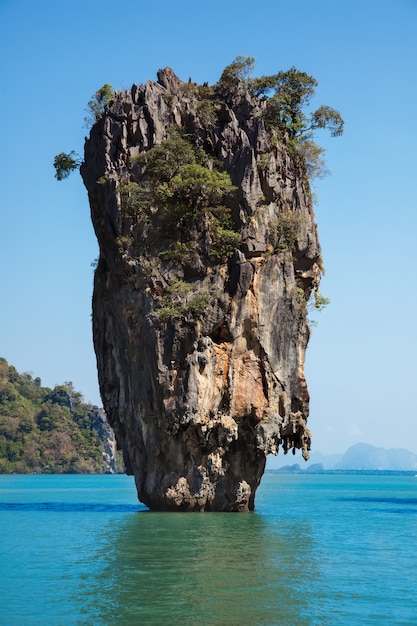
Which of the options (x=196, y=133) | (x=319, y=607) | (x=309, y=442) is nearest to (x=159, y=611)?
(x=319, y=607)

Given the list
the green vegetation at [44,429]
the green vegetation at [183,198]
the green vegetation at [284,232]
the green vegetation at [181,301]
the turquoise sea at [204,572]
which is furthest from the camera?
the green vegetation at [44,429]

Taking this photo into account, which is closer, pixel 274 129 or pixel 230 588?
pixel 230 588

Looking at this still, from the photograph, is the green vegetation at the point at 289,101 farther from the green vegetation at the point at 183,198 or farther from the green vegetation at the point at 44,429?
the green vegetation at the point at 44,429

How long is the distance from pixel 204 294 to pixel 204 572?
37.6ft

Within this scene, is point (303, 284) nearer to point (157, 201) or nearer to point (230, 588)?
point (157, 201)

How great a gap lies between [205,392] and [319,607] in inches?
482

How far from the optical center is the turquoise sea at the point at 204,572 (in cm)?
1301

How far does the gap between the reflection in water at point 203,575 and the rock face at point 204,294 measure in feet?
10.5

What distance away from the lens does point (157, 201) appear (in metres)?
27.2

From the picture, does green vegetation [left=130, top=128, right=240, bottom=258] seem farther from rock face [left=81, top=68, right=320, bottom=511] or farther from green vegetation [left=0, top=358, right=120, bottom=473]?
green vegetation [left=0, top=358, right=120, bottom=473]

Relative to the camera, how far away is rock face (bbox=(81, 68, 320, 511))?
84.5 feet

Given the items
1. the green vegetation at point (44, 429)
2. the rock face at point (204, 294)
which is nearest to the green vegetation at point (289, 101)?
the rock face at point (204, 294)

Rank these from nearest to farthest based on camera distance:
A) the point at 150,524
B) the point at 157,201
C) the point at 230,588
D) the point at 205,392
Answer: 1. the point at 230,588
2. the point at 150,524
3. the point at 205,392
4. the point at 157,201

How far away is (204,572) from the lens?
Result: 628 inches
